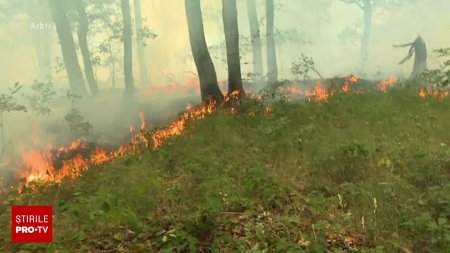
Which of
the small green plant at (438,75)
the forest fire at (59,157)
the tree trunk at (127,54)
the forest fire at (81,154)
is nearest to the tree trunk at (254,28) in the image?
the tree trunk at (127,54)

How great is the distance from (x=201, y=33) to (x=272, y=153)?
5.38m

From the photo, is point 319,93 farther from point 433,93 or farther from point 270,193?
point 270,193

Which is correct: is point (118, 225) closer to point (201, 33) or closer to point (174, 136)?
point (174, 136)

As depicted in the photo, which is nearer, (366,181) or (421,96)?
(366,181)

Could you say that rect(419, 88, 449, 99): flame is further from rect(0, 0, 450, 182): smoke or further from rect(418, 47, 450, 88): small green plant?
rect(0, 0, 450, 182): smoke

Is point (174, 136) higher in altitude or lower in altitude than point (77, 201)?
higher

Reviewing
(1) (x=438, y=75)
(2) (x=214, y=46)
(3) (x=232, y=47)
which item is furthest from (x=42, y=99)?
(2) (x=214, y=46)

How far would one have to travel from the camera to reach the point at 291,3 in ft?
157

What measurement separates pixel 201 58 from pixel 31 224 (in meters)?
7.28

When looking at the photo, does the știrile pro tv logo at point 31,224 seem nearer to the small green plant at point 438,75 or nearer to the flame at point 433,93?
the small green plant at point 438,75

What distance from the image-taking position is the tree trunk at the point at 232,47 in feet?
36.8

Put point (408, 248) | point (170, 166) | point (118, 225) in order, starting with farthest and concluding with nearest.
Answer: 1. point (170, 166)
2. point (118, 225)
3. point (408, 248)

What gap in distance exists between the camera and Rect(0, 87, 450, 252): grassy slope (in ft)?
13.5

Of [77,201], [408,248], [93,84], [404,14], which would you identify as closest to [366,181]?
[408,248]
